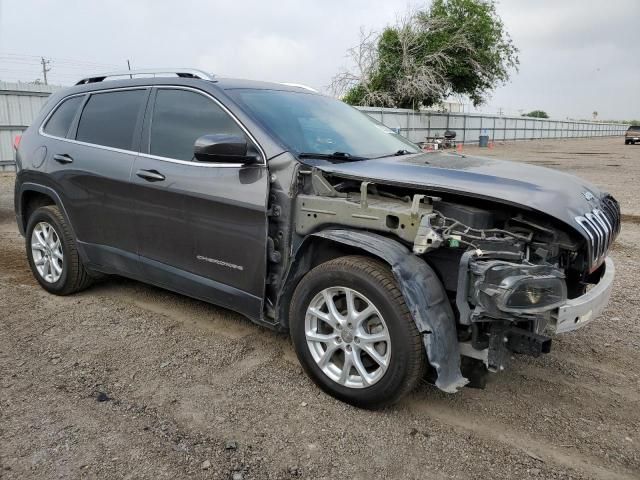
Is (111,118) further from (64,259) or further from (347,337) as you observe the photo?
(347,337)

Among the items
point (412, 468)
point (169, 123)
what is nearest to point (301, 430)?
point (412, 468)

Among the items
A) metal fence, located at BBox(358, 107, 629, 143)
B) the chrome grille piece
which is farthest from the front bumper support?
metal fence, located at BBox(358, 107, 629, 143)

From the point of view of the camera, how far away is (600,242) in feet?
9.93

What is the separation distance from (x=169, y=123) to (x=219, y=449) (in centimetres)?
231

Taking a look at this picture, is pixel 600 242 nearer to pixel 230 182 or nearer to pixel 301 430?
pixel 301 430

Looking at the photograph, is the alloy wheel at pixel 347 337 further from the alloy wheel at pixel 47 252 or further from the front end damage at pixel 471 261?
the alloy wheel at pixel 47 252

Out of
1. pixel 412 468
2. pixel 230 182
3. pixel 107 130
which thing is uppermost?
pixel 107 130

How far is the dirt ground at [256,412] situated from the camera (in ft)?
8.47

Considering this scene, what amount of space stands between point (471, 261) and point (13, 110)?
17.0 m

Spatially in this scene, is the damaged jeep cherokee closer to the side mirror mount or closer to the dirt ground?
the side mirror mount

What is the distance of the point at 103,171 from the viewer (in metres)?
4.17

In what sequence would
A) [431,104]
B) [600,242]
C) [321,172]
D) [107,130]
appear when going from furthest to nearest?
1. [431,104]
2. [107,130]
3. [321,172]
4. [600,242]

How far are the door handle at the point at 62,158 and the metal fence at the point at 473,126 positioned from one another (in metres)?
12.1

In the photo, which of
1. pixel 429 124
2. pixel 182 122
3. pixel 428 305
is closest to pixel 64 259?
pixel 182 122
